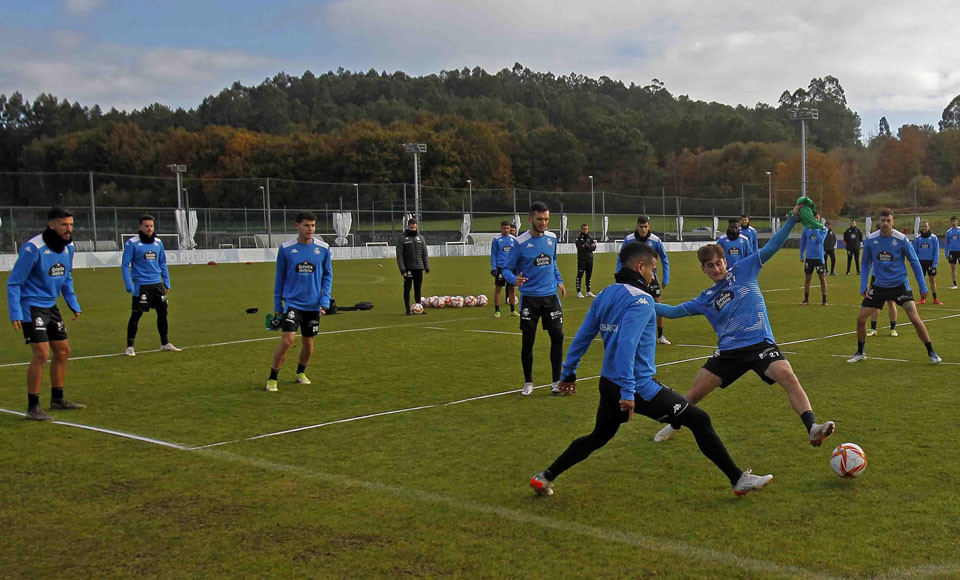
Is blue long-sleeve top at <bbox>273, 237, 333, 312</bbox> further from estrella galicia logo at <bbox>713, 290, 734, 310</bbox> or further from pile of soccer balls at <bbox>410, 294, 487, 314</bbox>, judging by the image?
pile of soccer balls at <bbox>410, 294, 487, 314</bbox>

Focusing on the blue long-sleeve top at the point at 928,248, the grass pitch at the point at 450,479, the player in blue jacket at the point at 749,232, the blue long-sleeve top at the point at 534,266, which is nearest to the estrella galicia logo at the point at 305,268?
the grass pitch at the point at 450,479

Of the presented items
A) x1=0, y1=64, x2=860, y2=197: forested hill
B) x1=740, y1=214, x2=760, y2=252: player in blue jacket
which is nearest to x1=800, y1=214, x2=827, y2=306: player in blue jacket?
x1=740, y1=214, x2=760, y2=252: player in blue jacket

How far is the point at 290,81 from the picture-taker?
12962 centimetres

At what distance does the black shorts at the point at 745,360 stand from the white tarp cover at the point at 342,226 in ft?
156

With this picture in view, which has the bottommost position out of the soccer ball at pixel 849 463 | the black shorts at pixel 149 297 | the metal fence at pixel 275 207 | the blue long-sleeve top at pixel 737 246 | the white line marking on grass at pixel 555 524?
the white line marking on grass at pixel 555 524

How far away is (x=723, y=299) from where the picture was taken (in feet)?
23.9

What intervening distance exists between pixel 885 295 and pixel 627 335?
328 inches

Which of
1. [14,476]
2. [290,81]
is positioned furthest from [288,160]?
[14,476]

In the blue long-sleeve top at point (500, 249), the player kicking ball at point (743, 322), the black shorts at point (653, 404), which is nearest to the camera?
the black shorts at point (653, 404)

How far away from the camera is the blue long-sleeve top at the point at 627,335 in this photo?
5793 millimetres

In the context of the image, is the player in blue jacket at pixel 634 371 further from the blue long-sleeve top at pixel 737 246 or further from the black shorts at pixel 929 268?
the black shorts at pixel 929 268

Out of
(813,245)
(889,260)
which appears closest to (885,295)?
(889,260)

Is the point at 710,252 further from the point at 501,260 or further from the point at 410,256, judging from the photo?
the point at 501,260

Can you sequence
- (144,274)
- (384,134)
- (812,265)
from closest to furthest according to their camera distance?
(144,274)
(812,265)
(384,134)
